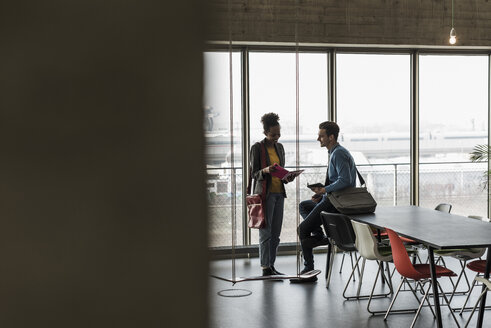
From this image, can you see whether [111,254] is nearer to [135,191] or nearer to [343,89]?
[135,191]

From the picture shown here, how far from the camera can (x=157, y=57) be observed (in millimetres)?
382

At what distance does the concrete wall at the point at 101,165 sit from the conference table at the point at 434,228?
4045mm

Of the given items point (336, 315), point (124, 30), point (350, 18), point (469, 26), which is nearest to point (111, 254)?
point (124, 30)

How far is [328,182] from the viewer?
21.5ft

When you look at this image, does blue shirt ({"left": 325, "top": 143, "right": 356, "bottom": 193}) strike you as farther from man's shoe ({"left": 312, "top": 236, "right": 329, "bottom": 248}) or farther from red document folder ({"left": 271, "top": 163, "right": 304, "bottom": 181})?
man's shoe ({"left": 312, "top": 236, "right": 329, "bottom": 248})

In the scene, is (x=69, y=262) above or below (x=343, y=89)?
below

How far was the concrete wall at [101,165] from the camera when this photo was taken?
0.36 meters

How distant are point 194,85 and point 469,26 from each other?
9401mm

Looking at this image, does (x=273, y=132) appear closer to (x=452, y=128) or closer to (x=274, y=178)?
(x=274, y=178)

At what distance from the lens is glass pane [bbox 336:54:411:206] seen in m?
9.11

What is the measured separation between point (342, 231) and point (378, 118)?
3521 mm

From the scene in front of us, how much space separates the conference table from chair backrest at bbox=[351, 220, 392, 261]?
0.11 meters

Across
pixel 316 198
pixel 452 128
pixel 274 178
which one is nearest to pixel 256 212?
pixel 274 178

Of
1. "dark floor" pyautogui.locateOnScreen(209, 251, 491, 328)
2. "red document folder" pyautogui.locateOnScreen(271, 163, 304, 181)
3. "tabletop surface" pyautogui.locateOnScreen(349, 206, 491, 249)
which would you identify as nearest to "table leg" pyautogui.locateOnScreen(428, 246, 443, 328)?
"tabletop surface" pyautogui.locateOnScreen(349, 206, 491, 249)
